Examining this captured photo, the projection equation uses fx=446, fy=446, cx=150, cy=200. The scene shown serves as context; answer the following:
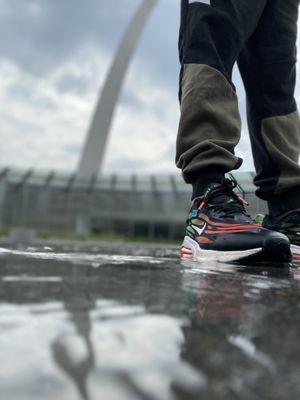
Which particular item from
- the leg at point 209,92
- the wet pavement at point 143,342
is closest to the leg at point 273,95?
the leg at point 209,92

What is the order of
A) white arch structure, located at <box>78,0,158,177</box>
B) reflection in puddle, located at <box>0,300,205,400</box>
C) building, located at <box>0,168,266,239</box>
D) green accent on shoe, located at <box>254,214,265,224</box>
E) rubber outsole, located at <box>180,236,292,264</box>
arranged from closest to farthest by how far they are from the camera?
reflection in puddle, located at <box>0,300,205,400</box> → rubber outsole, located at <box>180,236,292,264</box> → green accent on shoe, located at <box>254,214,265,224</box> → white arch structure, located at <box>78,0,158,177</box> → building, located at <box>0,168,266,239</box>

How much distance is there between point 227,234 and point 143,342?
77 cm

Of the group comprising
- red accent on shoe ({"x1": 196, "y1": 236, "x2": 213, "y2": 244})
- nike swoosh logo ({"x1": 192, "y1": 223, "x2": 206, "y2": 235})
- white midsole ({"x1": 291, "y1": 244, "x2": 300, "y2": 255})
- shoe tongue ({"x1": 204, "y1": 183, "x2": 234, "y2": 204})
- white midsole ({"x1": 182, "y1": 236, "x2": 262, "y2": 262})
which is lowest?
white midsole ({"x1": 182, "y1": 236, "x2": 262, "y2": 262})

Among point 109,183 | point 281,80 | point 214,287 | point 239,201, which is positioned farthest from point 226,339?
point 109,183

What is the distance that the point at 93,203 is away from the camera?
70.8 feet

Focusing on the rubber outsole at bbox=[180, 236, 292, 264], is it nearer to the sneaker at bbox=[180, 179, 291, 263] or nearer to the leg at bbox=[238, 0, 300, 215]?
the sneaker at bbox=[180, 179, 291, 263]

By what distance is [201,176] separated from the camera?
48.6 inches

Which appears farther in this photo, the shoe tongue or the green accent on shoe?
the green accent on shoe

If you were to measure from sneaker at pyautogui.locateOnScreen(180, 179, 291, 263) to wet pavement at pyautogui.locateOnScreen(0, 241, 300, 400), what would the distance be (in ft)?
1.49

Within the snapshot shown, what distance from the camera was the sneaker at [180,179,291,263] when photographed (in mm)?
1030

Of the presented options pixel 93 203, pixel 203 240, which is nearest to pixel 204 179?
pixel 203 240

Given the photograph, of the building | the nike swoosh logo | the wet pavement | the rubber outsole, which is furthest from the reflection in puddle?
the building

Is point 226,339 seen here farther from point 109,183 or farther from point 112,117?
point 109,183

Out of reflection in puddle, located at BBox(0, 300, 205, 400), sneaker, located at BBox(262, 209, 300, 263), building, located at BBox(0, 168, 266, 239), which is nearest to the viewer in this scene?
reflection in puddle, located at BBox(0, 300, 205, 400)
